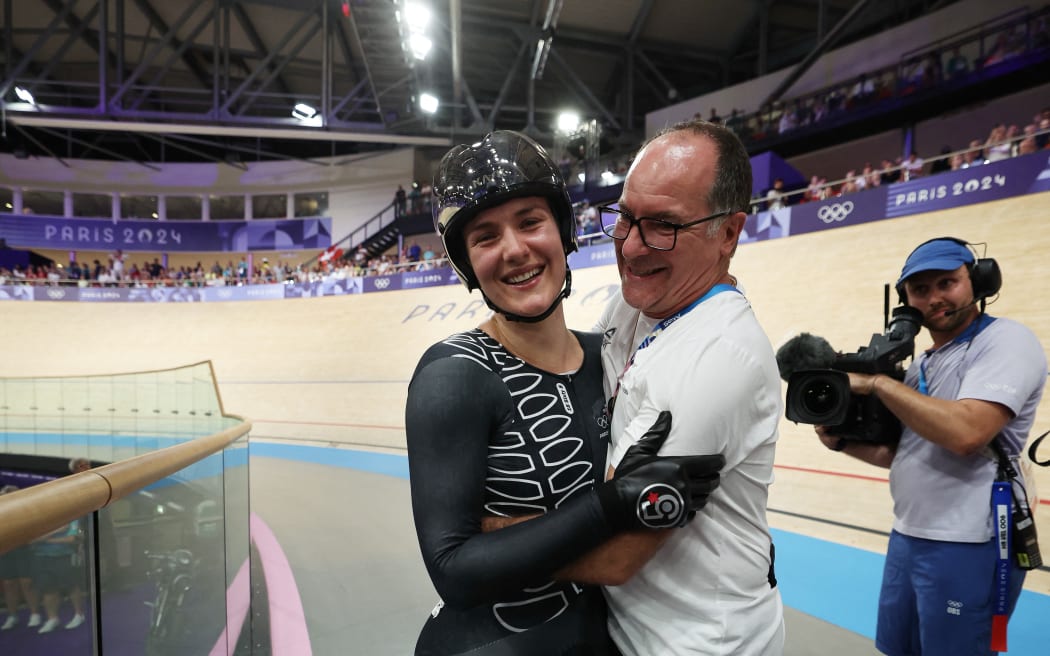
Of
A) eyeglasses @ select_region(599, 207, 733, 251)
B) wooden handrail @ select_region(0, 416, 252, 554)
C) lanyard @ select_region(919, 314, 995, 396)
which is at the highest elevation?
eyeglasses @ select_region(599, 207, 733, 251)

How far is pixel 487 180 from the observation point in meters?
1.19

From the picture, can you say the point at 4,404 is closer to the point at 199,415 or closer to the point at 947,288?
the point at 199,415

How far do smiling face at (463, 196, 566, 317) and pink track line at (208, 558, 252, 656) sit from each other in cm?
215

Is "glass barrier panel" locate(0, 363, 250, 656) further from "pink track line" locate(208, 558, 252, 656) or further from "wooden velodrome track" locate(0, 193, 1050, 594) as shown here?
"wooden velodrome track" locate(0, 193, 1050, 594)

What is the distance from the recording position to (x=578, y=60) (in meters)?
19.6

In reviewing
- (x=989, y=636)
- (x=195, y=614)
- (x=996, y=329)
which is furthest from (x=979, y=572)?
(x=195, y=614)

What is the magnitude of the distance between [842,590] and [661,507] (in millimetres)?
4204

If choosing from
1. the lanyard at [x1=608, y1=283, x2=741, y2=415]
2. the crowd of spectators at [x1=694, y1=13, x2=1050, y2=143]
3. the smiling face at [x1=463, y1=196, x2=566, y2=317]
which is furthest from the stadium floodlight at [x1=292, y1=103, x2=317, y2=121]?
the lanyard at [x1=608, y1=283, x2=741, y2=415]

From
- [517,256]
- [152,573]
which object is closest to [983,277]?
[517,256]

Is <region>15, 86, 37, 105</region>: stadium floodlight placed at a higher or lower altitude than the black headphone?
higher

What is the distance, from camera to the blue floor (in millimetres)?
3457

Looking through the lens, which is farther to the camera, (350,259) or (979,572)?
(350,259)

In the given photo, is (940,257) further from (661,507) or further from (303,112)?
(303,112)

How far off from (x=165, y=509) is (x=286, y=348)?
526 inches
